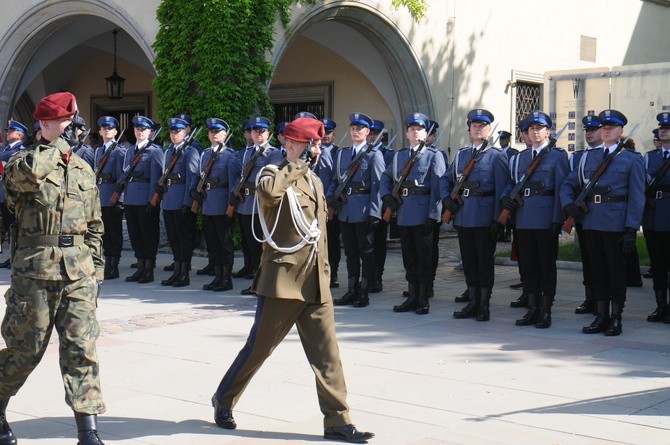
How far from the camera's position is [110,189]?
12.6 m

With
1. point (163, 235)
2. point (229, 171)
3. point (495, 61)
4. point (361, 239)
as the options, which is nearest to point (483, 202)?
point (361, 239)

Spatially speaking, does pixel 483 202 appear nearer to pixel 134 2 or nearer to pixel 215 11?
pixel 215 11

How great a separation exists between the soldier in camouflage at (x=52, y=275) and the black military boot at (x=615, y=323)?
4.96m

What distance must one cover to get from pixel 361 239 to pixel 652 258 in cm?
287

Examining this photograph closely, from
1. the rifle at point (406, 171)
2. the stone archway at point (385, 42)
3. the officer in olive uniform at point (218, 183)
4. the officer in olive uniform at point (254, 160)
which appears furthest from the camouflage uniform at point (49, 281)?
the stone archway at point (385, 42)

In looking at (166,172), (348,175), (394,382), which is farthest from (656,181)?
(166,172)

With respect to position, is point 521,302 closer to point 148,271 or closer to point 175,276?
point 175,276

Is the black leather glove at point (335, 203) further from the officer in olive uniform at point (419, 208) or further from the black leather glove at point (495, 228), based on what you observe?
the black leather glove at point (495, 228)

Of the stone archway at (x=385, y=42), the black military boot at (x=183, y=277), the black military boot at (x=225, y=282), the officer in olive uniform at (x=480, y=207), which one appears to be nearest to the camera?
the officer in olive uniform at (x=480, y=207)

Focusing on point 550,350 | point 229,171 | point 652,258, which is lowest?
point 550,350

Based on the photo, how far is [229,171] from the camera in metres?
11.8

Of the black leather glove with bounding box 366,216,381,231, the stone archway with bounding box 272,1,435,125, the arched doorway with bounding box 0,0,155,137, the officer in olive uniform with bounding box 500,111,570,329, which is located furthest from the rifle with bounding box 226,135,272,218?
the arched doorway with bounding box 0,0,155,137

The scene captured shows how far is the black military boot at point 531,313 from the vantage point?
9242 mm

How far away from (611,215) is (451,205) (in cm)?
155
